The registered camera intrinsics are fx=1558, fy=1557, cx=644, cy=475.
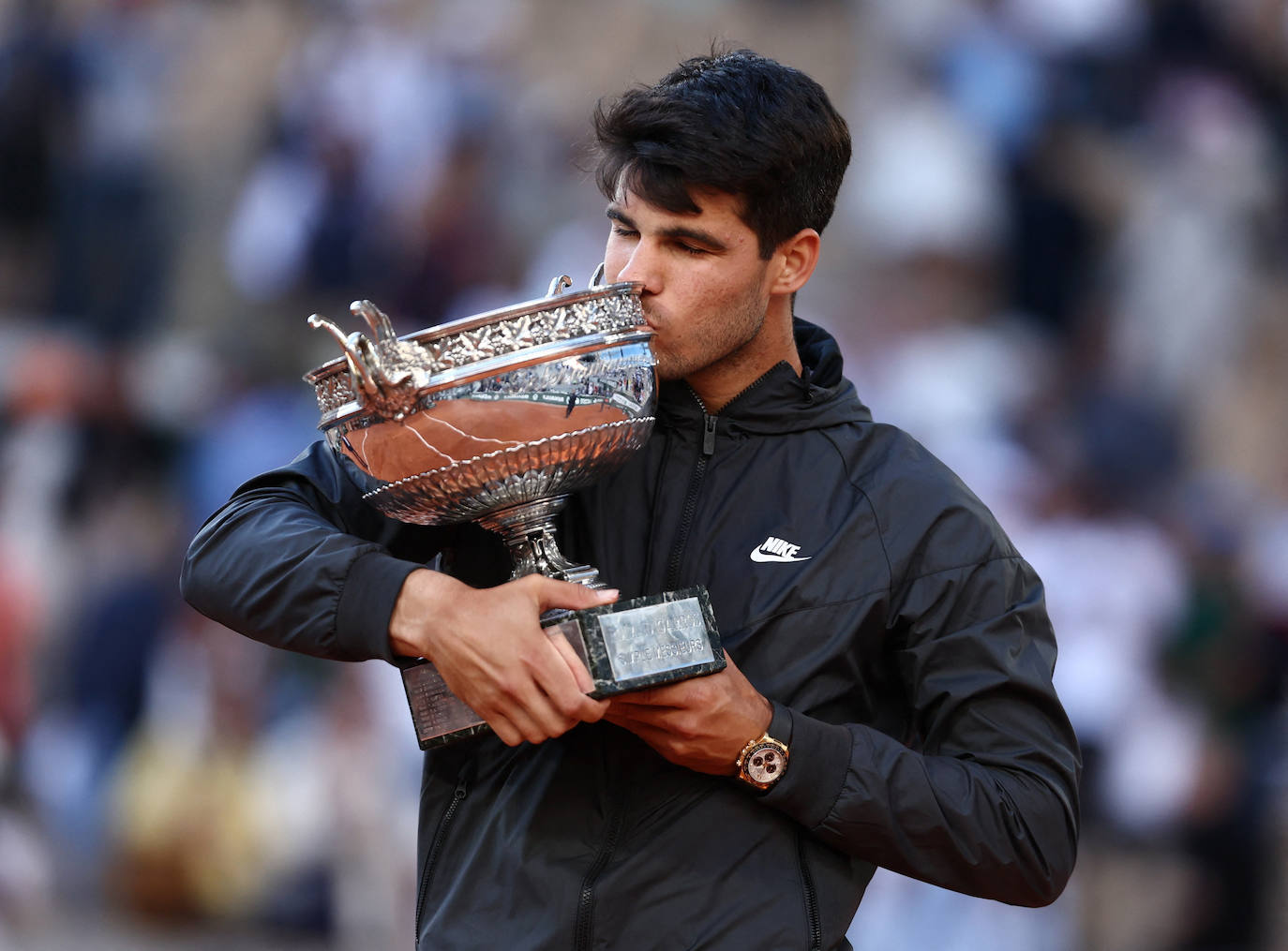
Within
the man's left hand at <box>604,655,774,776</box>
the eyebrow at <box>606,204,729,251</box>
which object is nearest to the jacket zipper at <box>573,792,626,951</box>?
the man's left hand at <box>604,655,774,776</box>

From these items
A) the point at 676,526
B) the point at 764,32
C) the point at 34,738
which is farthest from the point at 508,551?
the point at 764,32

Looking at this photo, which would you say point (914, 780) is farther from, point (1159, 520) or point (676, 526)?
point (1159, 520)

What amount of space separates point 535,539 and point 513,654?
238mm

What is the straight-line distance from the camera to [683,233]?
66.5 inches

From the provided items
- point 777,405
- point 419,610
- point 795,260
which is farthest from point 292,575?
point 795,260

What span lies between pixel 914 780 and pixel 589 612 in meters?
0.41

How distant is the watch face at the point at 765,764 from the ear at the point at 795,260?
0.57 meters

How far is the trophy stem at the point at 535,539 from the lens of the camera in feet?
5.05

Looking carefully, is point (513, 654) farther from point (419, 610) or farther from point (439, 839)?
point (439, 839)

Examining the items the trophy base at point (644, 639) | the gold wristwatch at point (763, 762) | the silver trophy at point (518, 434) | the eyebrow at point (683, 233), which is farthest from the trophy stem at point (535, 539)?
the eyebrow at point (683, 233)

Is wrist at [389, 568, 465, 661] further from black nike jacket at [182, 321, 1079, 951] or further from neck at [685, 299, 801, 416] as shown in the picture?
neck at [685, 299, 801, 416]

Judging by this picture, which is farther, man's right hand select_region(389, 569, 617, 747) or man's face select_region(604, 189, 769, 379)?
man's face select_region(604, 189, 769, 379)

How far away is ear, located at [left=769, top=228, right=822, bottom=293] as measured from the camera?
1807mm

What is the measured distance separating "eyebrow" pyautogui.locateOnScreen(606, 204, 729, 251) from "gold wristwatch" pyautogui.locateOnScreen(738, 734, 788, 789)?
547mm
